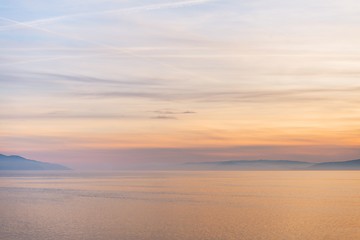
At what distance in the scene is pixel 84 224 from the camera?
5288cm

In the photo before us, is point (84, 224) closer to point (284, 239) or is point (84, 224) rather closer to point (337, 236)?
point (284, 239)

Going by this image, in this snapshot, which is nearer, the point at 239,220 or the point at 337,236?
the point at 337,236

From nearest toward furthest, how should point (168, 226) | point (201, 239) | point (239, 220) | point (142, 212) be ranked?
point (201, 239), point (168, 226), point (239, 220), point (142, 212)

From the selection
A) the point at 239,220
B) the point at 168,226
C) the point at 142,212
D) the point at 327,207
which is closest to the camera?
the point at 168,226

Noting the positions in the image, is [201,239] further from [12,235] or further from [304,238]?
[12,235]

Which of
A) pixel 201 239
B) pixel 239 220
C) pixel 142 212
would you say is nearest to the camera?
pixel 201 239

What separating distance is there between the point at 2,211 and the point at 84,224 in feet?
65.4

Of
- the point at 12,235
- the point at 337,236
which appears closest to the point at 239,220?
the point at 337,236

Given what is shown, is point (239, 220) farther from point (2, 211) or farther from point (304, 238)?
point (2, 211)

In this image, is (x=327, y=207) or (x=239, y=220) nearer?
(x=239, y=220)

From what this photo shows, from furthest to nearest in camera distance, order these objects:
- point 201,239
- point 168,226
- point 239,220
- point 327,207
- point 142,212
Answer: point 327,207 → point 142,212 → point 239,220 → point 168,226 → point 201,239

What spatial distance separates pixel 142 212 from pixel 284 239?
2352cm

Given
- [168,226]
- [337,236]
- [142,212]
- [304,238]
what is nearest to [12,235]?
[168,226]

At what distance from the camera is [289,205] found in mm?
74688
